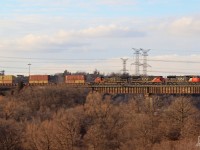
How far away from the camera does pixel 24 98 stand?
241ft

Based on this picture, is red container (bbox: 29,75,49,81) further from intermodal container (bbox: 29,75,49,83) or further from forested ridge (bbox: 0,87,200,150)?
forested ridge (bbox: 0,87,200,150)

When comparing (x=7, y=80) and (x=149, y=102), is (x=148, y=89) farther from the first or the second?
(x=7, y=80)

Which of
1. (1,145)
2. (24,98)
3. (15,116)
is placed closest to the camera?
(1,145)

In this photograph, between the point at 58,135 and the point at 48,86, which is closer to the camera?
the point at 58,135

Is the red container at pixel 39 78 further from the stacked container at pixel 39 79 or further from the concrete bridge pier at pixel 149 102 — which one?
the concrete bridge pier at pixel 149 102

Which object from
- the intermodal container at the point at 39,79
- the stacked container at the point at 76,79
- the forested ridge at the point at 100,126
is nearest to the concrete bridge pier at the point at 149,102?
the forested ridge at the point at 100,126

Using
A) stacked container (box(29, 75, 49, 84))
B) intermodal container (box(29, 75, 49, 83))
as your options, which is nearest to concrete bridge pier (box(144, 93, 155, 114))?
stacked container (box(29, 75, 49, 84))

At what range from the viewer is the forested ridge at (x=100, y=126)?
1777 inches

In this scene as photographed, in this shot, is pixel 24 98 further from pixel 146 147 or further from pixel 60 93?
pixel 146 147

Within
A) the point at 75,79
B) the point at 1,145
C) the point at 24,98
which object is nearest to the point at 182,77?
the point at 75,79

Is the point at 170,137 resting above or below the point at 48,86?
below

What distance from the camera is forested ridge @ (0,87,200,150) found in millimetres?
45125

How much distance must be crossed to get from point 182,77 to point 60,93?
21352 mm

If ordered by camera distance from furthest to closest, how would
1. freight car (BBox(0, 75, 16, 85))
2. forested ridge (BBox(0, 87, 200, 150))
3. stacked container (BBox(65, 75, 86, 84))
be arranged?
1. freight car (BBox(0, 75, 16, 85))
2. stacked container (BBox(65, 75, 86, 84))
3. forested ridge (BBox(0, 87, 200, 150))
